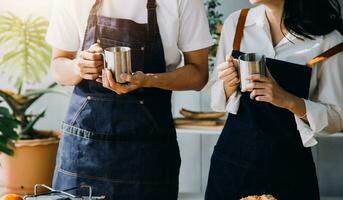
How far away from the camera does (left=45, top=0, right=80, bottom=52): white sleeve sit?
8.20 feet

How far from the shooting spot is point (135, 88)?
232 centimetres

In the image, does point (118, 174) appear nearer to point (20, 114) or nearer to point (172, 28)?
point (172, 28)

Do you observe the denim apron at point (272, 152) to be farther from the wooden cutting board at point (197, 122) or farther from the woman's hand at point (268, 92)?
the wooden cutting board at point (197, 122)

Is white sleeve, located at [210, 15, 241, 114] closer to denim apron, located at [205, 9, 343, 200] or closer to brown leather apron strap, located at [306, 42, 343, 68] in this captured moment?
denim apron, located at [205, 9, 343, 200]

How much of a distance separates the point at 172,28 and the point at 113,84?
36 cm

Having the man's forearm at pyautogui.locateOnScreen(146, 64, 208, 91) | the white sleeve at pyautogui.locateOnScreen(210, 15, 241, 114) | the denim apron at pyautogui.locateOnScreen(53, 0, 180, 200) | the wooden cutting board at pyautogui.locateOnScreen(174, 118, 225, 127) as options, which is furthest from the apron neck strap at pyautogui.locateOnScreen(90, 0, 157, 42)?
the wooden cutting board at pyautogui.locateOnScreen(174, 118, 225, 127)

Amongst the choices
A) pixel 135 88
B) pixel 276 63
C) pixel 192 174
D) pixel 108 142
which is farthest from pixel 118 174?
pixel 192 174

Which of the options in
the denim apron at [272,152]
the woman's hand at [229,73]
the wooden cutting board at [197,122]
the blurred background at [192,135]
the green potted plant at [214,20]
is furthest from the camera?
the blurred background at [192,135]

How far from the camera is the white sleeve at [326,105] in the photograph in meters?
2.30

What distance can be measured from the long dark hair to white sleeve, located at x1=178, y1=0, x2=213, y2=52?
0.28m

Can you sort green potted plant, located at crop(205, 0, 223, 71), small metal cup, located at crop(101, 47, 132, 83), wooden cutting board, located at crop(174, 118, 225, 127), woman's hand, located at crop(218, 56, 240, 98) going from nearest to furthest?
small metal cup, located at crop(101, 47, 132, 83) → woman's hand, located at crop(218, 56, 240, 98) → wooden cutting board, located at crop(174, 118, 225, 127) → green potted plant, located at crop(205, 0, 223, 71)

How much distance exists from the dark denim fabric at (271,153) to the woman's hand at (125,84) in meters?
0.34

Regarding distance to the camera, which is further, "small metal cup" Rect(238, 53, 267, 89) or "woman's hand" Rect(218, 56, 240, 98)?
"woman's hand" Rect(218, 56, 240, 98)

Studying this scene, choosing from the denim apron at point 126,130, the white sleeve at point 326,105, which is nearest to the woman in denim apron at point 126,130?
the denim apron at point 126,130
